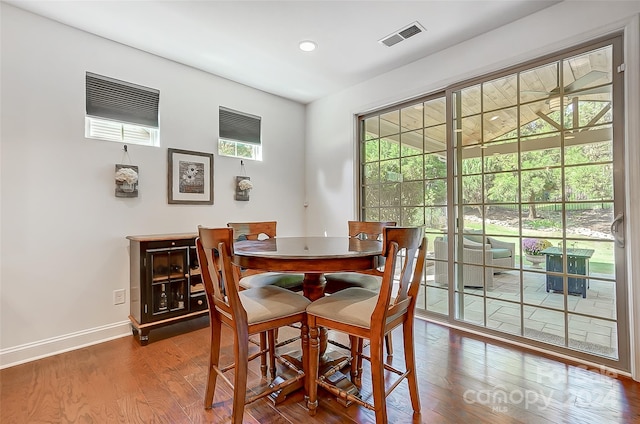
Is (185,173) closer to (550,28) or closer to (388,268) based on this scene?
(388,268)

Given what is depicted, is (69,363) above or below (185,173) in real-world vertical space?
below

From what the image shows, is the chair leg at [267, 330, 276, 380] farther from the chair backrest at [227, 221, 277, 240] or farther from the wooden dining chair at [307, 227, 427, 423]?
the chair backrest at [227, 221, 277, 240]

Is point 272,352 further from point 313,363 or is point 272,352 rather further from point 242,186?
point 242,186

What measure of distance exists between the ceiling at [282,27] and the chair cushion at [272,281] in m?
2.07

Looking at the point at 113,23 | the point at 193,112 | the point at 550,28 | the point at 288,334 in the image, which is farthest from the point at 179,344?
the point at 550,28

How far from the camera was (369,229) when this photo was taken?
2.65 metres

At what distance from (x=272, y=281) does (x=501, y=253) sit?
6.64ft

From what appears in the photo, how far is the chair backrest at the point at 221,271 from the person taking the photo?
4.66ft

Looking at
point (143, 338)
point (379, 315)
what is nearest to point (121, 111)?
point (143, 338)

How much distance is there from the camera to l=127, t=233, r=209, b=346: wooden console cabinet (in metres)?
2.54

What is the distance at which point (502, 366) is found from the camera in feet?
6.94

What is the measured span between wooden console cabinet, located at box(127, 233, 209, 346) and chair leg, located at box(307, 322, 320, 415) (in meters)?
1.65

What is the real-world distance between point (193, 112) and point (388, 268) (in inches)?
113

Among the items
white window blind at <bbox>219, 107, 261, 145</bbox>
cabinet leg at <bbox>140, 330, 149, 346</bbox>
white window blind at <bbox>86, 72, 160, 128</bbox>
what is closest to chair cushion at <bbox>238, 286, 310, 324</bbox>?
cabinet leg at <bbox>140, 330, 149, 346</bbox>
